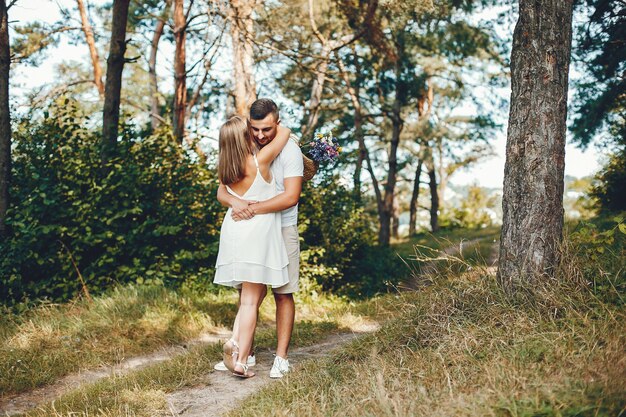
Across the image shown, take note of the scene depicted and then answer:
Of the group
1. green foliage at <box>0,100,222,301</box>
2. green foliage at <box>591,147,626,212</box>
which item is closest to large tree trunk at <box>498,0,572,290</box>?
green foliage at <box>0,100,222,301</box>

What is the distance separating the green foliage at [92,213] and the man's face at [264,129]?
164 inches

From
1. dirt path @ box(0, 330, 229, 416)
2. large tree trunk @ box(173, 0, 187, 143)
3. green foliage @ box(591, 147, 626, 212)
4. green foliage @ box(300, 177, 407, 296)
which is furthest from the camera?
green foliage @ box(591, 147, 626, 212)

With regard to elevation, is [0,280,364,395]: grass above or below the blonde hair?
below

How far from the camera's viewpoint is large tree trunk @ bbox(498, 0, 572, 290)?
449 centimetres

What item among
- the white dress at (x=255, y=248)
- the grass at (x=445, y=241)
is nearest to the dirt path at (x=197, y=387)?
the white dress at (x=255, y=248)

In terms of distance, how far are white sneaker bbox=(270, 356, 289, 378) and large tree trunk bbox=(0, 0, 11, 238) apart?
5.01m

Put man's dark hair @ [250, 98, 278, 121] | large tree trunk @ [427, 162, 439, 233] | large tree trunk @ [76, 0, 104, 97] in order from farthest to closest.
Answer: large tree trunk @ [427, 162, 439, 233] → large tree trunk @ [76, 0, 104, 97] → man's dark hair @ [250, 98, 278, 121]

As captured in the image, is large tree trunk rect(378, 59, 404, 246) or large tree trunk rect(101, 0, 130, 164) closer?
large tree trunk rect(101, 0, 130, 164)

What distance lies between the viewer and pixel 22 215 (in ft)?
25.6

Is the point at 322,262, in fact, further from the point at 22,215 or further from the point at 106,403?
the point at 106,403

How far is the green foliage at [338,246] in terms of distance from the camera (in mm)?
10633

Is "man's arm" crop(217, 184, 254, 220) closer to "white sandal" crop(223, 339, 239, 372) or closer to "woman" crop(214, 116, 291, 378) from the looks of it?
"woman" crop(214, 116, 291, 378)

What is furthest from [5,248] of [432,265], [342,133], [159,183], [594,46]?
[342,133]

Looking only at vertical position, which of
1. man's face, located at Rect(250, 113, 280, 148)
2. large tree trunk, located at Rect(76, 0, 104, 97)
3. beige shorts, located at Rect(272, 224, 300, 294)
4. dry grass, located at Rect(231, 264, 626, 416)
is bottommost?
dry grass, located at Rect(231, 264, 626, 416)
